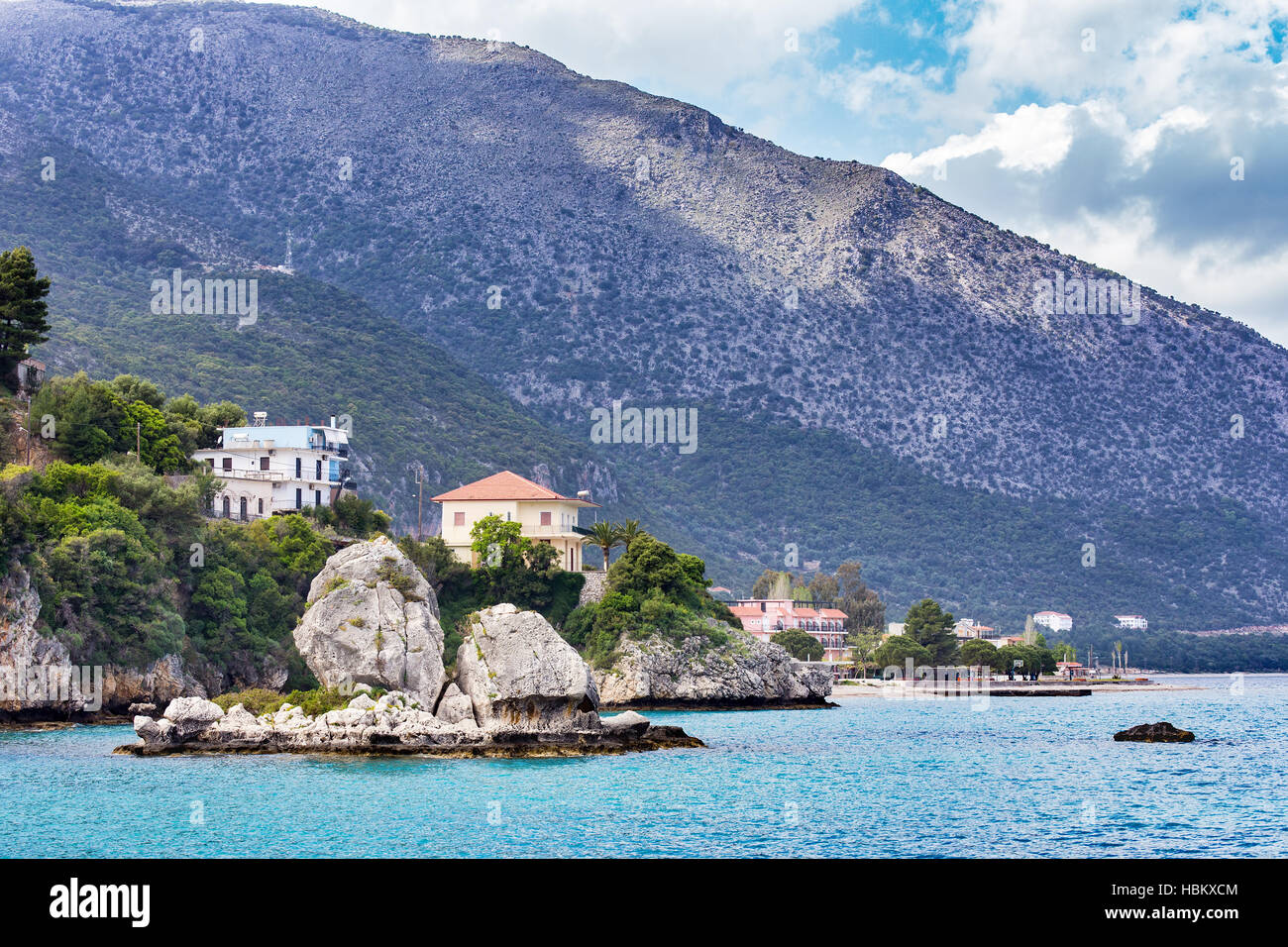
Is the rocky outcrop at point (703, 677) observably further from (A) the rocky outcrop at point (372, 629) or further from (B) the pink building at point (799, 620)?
(B) the pink building at point (799, 620)

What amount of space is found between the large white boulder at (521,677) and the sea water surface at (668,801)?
355cm

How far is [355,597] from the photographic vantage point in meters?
45.7

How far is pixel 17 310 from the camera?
62.2 meters

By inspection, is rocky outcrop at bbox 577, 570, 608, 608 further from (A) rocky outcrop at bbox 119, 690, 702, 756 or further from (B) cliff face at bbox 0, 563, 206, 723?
(A) rocky outcrop at bbox 119, 690, 702, 756

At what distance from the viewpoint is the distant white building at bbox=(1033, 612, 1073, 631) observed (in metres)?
163

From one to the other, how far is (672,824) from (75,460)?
1625 inches

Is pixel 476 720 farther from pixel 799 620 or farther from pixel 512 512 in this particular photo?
pixel 799 620

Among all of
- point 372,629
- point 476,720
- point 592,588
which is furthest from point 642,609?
point 372,629

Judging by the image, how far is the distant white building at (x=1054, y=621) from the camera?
163 meters

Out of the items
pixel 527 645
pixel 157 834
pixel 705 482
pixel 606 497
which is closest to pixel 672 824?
pixel 157 834

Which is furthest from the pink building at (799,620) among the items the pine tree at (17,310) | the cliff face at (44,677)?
the cliff face at (44,677)

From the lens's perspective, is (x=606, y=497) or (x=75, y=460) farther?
(x=606, y=497)
